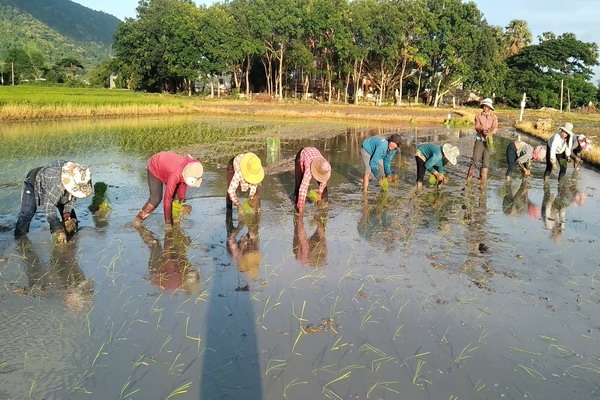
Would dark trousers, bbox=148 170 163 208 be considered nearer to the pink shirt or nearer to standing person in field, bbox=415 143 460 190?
the pink shirt

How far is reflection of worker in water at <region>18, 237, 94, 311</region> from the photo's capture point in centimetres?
443

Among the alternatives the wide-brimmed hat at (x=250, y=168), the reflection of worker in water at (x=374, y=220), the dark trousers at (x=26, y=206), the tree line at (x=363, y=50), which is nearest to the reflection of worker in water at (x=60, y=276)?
the dark trousers at (x=26, y=206)

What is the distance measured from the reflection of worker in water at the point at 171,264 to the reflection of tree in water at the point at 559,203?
4.67 metres

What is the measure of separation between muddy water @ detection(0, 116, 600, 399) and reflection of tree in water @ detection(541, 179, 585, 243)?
0.21 feet

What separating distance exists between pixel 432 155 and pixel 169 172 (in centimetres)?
464

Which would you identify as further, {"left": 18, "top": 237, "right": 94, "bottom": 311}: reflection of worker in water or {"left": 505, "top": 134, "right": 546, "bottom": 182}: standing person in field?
{"left": 505, "top": 134, "right": 546, "bottom": 182}: standing person in field

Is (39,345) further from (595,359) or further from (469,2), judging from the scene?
(469,2)

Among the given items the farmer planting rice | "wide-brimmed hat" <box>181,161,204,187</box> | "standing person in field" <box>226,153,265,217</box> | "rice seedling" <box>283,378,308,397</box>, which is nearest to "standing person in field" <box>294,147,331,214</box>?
"standing person in field" <box>226,153,265,217</box>

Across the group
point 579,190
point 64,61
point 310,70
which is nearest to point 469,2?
point 310,70

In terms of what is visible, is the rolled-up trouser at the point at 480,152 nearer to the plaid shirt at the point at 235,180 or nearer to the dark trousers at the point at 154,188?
the plaid shirt at the point at 235,180

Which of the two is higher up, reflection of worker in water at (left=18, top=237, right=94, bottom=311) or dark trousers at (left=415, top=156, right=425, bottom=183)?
dark trousers at (left=415, top=156, right=425, bottom=183)

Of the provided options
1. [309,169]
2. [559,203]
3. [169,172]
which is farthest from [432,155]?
[169,172]

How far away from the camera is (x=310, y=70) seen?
39875mm

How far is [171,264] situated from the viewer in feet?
17.2
